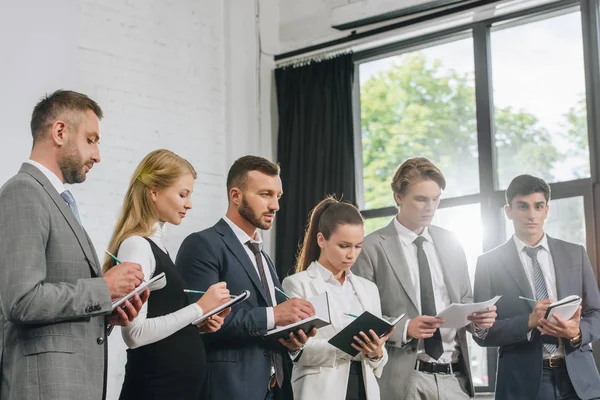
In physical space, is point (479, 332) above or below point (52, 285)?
below

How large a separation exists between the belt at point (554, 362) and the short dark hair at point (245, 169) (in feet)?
4.67

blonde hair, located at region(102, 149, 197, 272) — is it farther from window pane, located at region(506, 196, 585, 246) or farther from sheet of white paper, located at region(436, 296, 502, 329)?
window pane, located at region(506, 196, 585, 246)

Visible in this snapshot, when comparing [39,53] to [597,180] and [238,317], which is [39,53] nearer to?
[238,317]

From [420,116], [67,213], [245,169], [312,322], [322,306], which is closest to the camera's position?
[67,213]

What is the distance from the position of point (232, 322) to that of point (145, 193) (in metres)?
0.53

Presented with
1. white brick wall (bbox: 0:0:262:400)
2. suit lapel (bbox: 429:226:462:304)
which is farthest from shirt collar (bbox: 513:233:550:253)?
white brick wall (bbox: 0:0:262:400)

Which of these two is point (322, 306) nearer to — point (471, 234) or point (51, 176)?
point (51, 176)

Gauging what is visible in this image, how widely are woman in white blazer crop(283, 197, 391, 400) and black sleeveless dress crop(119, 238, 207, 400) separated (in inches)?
21.0

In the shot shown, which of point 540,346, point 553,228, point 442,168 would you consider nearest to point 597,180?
point 553,228

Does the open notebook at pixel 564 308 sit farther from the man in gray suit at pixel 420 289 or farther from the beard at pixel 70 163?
the beard at pixel 70 163

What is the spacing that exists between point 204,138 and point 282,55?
3.15 ft

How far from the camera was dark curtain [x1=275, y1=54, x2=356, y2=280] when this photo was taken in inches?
238

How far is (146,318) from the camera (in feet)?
8.90

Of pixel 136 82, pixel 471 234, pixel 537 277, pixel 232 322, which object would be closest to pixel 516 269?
pixel 537 277
